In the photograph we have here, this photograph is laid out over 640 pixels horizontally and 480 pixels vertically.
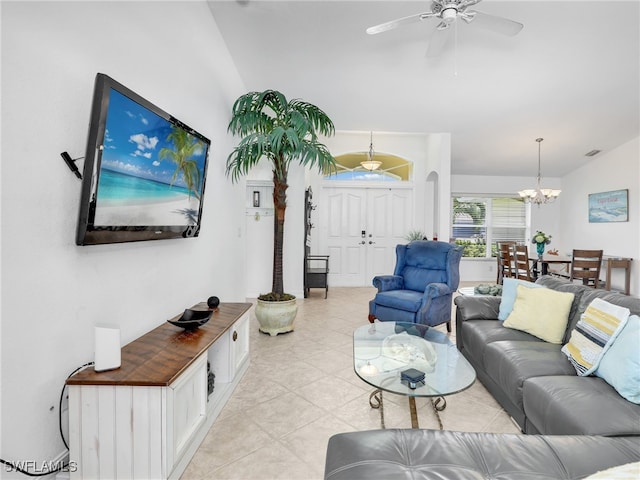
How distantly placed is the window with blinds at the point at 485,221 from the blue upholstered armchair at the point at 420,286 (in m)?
3.96

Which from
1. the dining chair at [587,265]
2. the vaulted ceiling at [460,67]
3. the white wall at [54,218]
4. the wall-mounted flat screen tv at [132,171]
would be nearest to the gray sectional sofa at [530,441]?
the white wall at [54,218]

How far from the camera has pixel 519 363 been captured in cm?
189

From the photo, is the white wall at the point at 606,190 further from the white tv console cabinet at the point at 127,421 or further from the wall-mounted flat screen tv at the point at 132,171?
the white tv console cabinet at the point at 127,421

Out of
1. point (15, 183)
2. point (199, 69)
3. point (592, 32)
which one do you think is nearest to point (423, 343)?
point (15, 183)

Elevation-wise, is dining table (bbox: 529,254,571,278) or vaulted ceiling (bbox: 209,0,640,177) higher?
vaulted ceiling (bbox: 209,0,640,177)

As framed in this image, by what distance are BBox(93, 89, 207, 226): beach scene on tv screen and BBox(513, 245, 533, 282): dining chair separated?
4.91 m

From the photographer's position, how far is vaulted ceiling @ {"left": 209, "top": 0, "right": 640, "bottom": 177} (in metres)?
2.97

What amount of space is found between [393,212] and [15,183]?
611cm

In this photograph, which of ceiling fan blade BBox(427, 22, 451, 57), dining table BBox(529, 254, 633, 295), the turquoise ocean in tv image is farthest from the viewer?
dining table BBox(529, 254, 633, 295)

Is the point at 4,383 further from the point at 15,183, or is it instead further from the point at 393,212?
the point at 393,212

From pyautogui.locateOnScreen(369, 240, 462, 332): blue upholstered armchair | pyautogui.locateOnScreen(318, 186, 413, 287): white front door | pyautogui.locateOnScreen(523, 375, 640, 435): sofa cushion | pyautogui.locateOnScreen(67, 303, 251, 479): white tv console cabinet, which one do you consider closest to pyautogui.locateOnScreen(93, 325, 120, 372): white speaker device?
pyautogui.locateOnScreen(67, 303, 251, 479): white tv console cabinet

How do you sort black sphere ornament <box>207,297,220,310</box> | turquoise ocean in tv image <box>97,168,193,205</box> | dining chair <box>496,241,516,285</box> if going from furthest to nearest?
dining chair <box>496,241,516,285</box> → black sphere ornament <box>207,297,220,310</box> → turquoise ocean in tv image <box>97,168,193,205</box>

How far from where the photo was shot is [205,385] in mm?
1818

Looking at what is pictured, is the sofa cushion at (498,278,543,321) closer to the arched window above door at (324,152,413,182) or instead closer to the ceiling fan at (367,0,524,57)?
the ceiling fan at (367,0,524,57)
